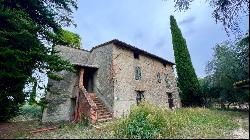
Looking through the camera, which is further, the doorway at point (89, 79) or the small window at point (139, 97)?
the small window at point (139, 97)

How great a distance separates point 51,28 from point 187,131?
16171 mm

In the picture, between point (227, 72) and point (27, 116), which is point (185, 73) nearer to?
point (227, 72)

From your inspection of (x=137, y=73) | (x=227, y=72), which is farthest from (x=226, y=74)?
(x=137, y=73)

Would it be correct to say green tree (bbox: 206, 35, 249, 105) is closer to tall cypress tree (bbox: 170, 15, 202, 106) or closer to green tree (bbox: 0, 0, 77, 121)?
tall cypress tree (bbox: 170, 15, 202, 106)

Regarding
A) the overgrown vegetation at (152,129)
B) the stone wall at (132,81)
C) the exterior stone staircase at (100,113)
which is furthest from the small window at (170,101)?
the overgrown vegetation at (152,129)

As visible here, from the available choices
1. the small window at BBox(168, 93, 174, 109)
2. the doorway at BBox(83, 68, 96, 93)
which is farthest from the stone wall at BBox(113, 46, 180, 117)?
the doorway at BBox(83, 68, 96, 93)

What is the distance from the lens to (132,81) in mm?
23594

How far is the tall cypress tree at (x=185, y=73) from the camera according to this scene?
3019cm

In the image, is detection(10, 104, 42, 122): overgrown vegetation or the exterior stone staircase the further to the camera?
detection(10, 104, 42, 122): overgrown vegetation

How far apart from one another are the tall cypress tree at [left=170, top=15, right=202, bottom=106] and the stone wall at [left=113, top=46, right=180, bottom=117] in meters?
2.21

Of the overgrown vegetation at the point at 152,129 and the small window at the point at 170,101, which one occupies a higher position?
the small window at the point at 170,101

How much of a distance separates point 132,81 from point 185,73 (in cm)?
1004

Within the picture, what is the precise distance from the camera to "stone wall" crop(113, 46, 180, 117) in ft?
71.3

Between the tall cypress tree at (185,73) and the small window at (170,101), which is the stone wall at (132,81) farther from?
the tall cypress tree at (185,73)
